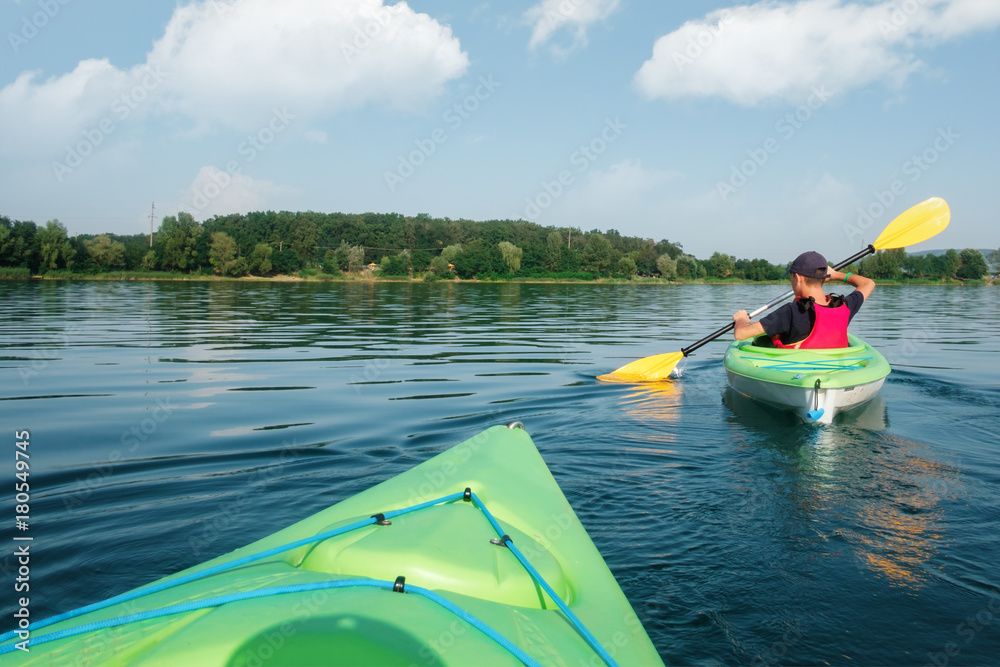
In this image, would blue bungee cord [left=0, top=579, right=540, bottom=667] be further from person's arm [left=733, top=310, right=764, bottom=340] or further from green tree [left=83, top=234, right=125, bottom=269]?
green tree [left=83, top=234, right=125, bottom=269]

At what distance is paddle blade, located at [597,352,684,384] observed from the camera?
8.62 metres

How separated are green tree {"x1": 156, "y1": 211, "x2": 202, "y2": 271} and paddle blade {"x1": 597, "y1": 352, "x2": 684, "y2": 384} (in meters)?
54.8

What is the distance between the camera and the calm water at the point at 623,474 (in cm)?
279

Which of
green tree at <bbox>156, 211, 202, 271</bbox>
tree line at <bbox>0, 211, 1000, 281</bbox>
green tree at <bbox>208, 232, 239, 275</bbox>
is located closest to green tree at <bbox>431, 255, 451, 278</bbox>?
tree line at <bbox>0, 211, 1000, 281</bbox>

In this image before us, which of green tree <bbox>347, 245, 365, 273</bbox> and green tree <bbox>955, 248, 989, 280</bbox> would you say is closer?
green tree <bbox>347, 245, 365, 273</bbox>

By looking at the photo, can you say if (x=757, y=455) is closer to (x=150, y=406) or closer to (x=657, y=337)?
(x=150, y=406)

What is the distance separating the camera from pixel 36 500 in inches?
158

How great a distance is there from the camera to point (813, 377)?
580 centimetres

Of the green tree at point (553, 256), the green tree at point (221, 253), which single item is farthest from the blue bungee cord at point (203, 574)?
the green tree at point (553, 256)

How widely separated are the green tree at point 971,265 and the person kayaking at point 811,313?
7827 centimetres

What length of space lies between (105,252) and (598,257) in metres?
48.6

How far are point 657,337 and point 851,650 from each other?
11.9m

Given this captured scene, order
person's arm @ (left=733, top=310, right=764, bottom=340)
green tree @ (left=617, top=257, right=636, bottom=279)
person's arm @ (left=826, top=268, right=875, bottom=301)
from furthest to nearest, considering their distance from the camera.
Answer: green tree @ (left=617, top=257, right=636, bottom=279) < person's arm @ (left=826, top=268, right=875, bottom=301) < person's arm @ (left=733, top=310, right=764, bottom=340)

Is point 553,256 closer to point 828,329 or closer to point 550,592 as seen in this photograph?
point 828,329
